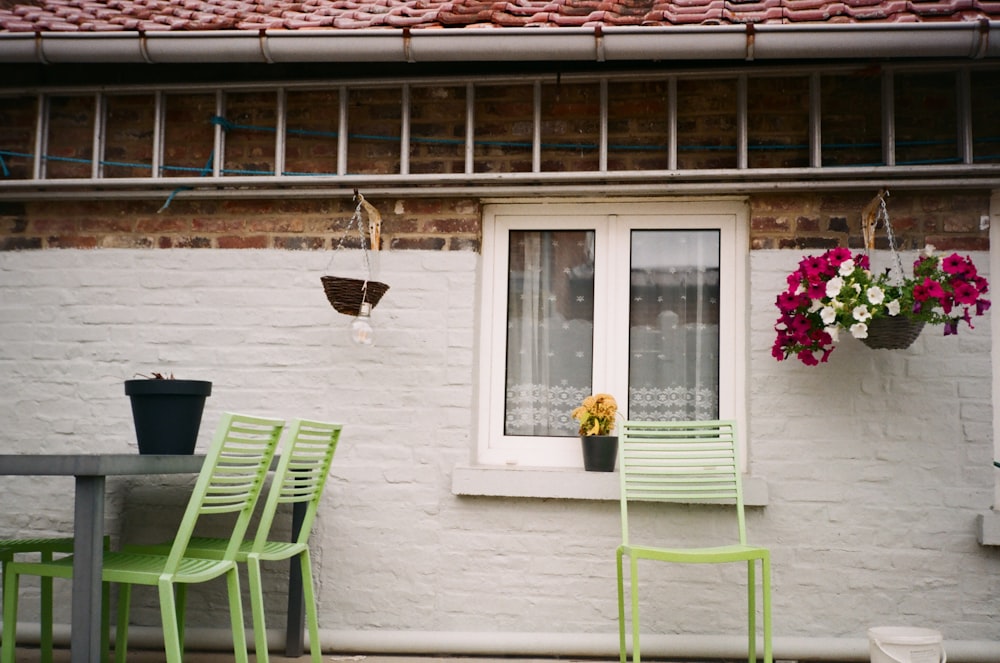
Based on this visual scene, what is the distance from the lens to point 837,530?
3844 millimetres

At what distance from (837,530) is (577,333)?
1.27 metres

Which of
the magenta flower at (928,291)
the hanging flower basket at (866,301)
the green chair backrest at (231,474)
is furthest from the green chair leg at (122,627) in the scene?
the magenta flower at (928,291)

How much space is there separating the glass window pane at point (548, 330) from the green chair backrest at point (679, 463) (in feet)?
1.39

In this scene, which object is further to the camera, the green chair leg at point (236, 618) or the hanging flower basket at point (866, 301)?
the hanging flower basket at point (866, 301)

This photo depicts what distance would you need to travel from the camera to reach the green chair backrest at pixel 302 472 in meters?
3.17

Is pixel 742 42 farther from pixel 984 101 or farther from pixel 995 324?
pixel 995 324

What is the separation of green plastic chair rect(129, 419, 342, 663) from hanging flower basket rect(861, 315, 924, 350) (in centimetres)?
194

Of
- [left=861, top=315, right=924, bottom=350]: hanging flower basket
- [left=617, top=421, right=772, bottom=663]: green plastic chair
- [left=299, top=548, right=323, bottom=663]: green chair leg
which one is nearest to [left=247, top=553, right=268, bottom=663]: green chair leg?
[left=299, top=548, right=323, bottom=663]: green chair leg

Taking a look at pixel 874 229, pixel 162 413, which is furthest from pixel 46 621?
pixel 874 229


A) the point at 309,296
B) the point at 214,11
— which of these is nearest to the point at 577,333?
the point at 309,296

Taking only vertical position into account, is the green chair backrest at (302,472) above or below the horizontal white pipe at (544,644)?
above

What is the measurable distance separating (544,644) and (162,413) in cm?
167

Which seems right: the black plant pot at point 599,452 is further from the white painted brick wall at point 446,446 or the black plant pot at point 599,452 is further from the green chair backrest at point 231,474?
the green chair backrest at point 231,474

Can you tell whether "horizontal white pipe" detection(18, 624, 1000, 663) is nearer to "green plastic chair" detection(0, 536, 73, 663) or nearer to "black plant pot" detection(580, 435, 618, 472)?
"green plastic chair" detection(0, 536, 73, 663)
